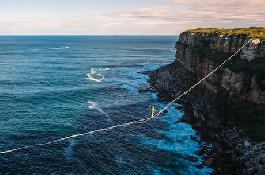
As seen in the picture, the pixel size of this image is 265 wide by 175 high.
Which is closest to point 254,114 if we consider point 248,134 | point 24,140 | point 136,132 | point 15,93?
point 248,134

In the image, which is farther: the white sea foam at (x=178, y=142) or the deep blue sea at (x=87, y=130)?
the white sea foam at (x=178, y=142)

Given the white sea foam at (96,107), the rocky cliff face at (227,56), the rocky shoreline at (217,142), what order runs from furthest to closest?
the white sea foam at (96,107), the rocky cliff face at (227,56), the rocky shoreline at (217,142)

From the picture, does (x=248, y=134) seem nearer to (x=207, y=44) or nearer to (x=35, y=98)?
(x=207, y=44)

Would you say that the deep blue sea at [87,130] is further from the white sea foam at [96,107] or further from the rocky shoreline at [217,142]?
the rocky shoreline at [217,142]

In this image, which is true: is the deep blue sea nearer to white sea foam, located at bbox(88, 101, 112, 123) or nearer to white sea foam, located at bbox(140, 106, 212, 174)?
white sea foam, located at bbox(140, 106, 212, 174)

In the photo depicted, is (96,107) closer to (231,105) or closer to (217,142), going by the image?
(217,142)

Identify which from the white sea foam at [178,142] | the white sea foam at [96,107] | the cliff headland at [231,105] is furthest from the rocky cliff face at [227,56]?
the white sea foam at [96,107]

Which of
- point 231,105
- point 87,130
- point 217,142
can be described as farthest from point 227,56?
point 87,130

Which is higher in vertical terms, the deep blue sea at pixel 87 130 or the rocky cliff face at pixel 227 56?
the rocky cliff face at pixel 227 56
